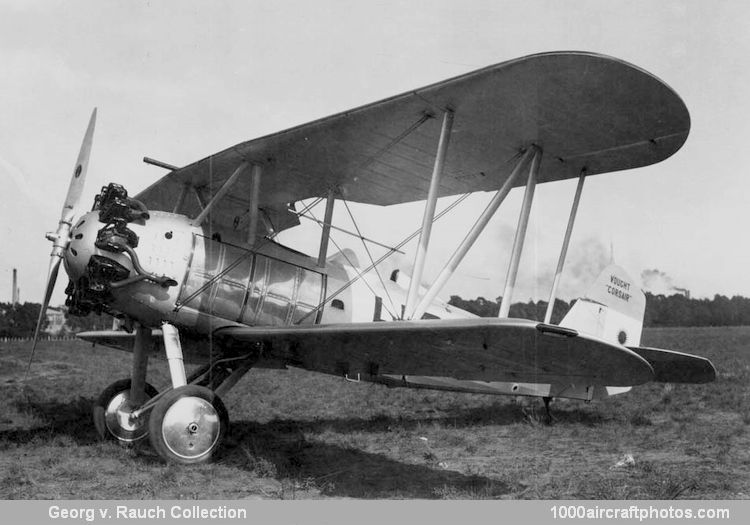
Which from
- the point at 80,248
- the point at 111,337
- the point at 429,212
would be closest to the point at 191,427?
the point at 80,248

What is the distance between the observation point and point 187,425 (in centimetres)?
547

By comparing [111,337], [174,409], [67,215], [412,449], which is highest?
[67,215]

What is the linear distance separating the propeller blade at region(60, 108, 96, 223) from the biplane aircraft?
3cm

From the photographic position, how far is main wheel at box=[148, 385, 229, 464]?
5.36m

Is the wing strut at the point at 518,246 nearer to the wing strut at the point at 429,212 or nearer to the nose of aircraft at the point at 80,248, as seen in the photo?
the wing strut at the point at 429,212

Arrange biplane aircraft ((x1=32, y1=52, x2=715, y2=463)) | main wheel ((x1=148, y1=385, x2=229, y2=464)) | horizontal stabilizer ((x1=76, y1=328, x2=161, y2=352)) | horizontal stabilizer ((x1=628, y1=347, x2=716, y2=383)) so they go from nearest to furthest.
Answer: biplane aircraft ((x1=32, y1=52, x2=715, y2=463)) → main wheel ((x1=148, y1=385, x2=229, y2=464)) → horizontal stabilizer ((x1=628, y1=347, x2=716, y2=383)) → horizontal stabilizer ((x1=76, y1=328, x2=161, y2=352))

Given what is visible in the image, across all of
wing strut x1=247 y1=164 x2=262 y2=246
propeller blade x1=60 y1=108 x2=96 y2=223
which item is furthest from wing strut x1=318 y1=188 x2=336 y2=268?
propeller blade x1=60 y1=108 x2=96 y2=223

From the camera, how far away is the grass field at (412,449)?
498 centimetres

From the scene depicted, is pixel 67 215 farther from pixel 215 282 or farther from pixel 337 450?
pixel 337 450

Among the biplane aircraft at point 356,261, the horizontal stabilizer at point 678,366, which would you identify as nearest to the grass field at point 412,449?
the biplane aircraft at point 356,261

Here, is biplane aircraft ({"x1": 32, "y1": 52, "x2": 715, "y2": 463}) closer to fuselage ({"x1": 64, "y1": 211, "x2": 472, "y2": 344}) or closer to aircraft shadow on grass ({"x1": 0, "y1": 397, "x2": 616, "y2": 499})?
fuselage ({"x1": 64, "y1": 211, "x2": 472, "y2": 344})

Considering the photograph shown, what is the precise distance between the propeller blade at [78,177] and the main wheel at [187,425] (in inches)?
80.5

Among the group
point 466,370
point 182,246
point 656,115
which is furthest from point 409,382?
point 656,115

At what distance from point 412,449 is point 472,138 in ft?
11.4
